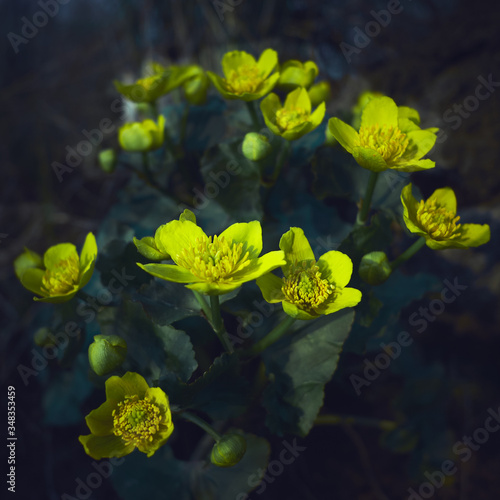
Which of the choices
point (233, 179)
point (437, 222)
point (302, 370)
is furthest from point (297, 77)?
point (302, 370)

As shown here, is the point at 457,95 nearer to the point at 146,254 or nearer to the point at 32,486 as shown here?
the point at 146,254

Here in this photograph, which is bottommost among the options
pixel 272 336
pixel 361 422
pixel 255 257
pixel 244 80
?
pixel 361 422

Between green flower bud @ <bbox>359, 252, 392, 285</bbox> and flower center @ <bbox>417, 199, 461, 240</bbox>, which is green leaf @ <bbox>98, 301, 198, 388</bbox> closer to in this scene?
green flower bud @ <bbox>359, 252, 392, 285</bbox>

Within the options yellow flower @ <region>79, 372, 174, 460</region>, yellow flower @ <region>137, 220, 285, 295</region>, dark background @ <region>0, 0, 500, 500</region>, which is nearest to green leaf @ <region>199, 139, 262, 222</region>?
yellow flower @ <region>137, 220, 285, 295</region>

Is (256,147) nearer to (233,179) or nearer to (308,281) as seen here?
(233,179)

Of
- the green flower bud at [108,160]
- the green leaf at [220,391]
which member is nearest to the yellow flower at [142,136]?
the green flower bud at [108,160]

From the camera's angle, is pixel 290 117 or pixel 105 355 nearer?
pixel 105 355

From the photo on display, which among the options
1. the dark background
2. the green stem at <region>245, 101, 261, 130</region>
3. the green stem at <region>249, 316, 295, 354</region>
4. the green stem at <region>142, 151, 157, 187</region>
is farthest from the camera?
the dark background
